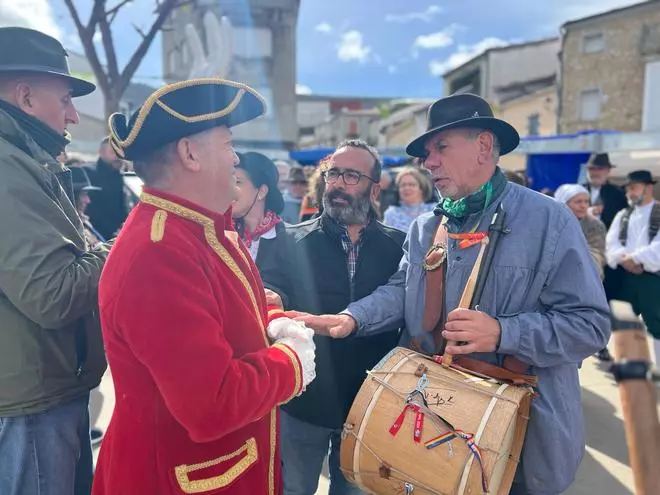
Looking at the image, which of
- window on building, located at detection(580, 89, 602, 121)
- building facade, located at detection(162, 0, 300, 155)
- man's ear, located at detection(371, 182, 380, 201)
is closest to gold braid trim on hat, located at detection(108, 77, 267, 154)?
man's ear, located at detection(371, 182, 380, 201)

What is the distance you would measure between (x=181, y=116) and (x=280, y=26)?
27188 mm

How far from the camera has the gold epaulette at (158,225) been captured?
50.9 inches

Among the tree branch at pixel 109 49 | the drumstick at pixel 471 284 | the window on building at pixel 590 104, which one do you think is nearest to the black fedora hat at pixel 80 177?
the drumstick at pixel 471 284

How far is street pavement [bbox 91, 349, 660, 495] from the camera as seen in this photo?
3.31 m

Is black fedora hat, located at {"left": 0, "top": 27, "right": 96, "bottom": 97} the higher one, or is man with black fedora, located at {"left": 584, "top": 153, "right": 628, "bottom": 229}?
black fedora hat, located at {"left": 0, "top": 27, "right": 96, "bottom": 97}

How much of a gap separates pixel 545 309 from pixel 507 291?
6.9 inches

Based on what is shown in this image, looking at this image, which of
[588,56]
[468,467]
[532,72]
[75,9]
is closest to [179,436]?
[468,467]

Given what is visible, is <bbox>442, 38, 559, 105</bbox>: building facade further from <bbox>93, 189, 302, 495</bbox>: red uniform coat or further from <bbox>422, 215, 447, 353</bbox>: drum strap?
<bbox>93, 189, 302, 495</bbox>: red uniform coat

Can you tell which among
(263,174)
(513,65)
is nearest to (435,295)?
(263,174)

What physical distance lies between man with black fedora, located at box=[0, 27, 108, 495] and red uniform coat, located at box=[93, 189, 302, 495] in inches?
15.3

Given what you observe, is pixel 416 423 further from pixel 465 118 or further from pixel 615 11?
pixel 615 11

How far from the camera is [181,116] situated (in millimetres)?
1361

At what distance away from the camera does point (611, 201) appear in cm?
693

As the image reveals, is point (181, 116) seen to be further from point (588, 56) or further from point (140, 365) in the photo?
point (588, 56)
